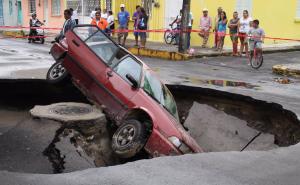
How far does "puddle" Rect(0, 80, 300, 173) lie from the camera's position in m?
5.56

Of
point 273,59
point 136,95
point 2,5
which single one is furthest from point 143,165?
point 2,5

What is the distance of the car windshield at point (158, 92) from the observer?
6071 millimetres

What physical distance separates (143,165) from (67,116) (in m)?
3.61

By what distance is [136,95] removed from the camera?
6.02 m

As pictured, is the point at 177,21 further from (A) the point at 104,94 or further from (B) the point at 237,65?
(A) the point at 104,94

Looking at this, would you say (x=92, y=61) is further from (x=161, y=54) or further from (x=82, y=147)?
(x=161, y=54)

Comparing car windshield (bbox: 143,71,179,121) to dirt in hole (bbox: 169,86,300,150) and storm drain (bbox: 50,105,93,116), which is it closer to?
storm drain (bbox: 50,105,93,116)

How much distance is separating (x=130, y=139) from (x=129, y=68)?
1538mm

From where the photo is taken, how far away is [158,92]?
6.25 metres

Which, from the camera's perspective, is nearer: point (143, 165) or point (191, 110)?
point (143, 165)

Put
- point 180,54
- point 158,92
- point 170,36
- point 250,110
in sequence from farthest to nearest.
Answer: point 170,36, point 180,54, point 250,110, point 158,92

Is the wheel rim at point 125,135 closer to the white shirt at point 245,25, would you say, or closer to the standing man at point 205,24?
the white shirt at point 245,25

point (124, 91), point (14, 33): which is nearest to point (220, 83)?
point (124, 91)

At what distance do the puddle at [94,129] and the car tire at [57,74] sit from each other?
16 centimetres
